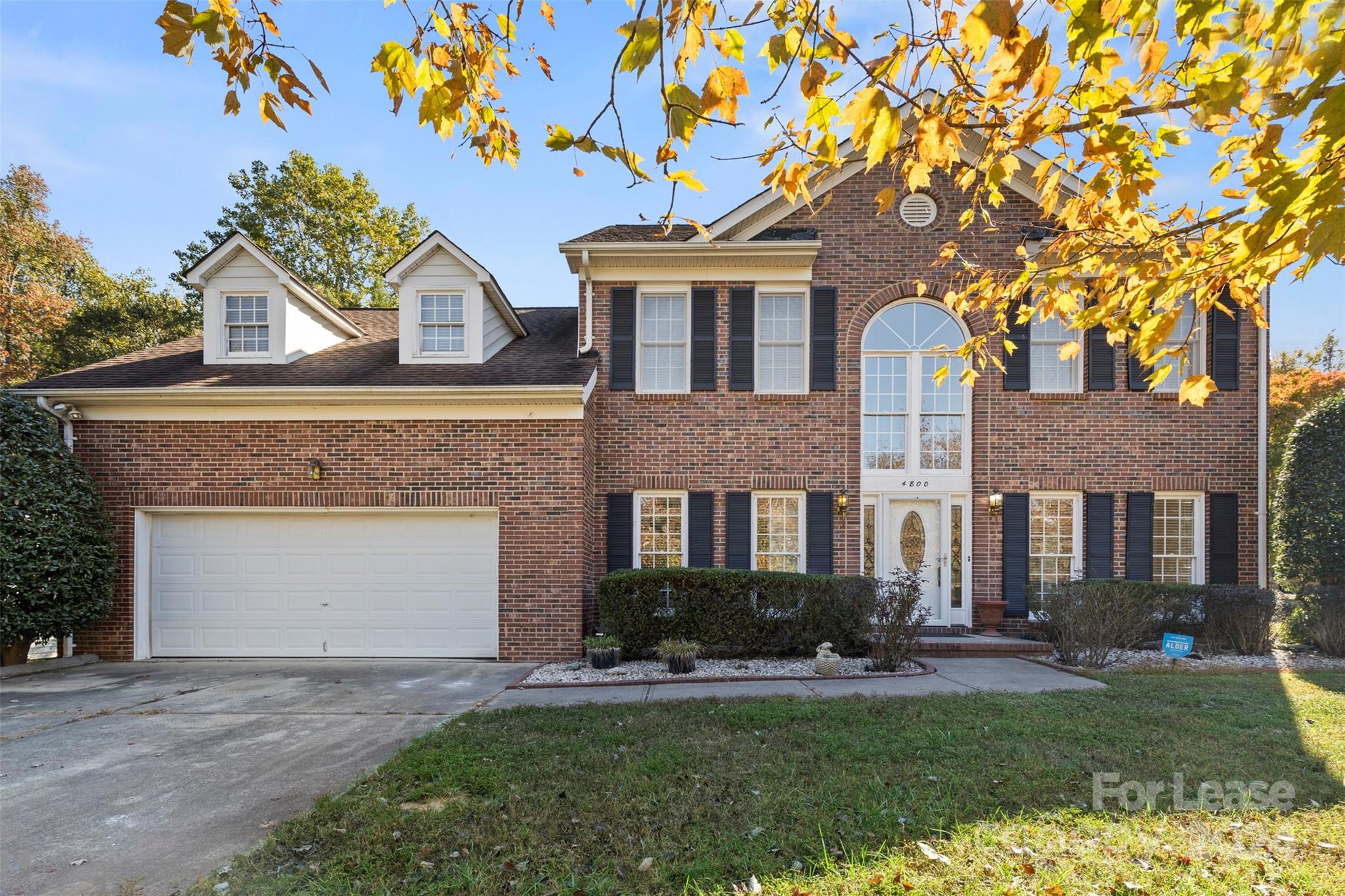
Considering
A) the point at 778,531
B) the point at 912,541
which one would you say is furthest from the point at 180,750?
the point at 912,541

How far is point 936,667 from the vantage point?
8.99 meters

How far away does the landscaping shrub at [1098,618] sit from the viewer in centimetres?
894

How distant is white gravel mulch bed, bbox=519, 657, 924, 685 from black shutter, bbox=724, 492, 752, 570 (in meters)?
1.98

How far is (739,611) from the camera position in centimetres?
939

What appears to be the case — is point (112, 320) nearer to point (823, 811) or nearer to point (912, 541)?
point (912, 541)

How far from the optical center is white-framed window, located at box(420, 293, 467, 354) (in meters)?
11.1

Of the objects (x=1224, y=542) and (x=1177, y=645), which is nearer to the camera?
(x=1177, y=645)

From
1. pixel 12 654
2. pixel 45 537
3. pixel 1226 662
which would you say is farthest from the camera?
pixel 1226 662

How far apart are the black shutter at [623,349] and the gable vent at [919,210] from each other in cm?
482

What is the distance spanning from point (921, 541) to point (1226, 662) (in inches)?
165

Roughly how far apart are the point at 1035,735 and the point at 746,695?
109 inches

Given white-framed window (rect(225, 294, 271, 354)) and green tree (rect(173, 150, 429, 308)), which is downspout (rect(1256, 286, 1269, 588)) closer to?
white-framed window (rect(225, 294, 271, 354))

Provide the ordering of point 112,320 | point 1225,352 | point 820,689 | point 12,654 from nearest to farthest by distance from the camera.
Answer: point 820,689, point 12,654, point 1225,352, point 112,320

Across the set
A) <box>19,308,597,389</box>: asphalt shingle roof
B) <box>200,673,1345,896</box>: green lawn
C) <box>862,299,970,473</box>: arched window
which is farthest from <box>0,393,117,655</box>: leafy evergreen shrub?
<box>862,299,970,473</box>: arched window
